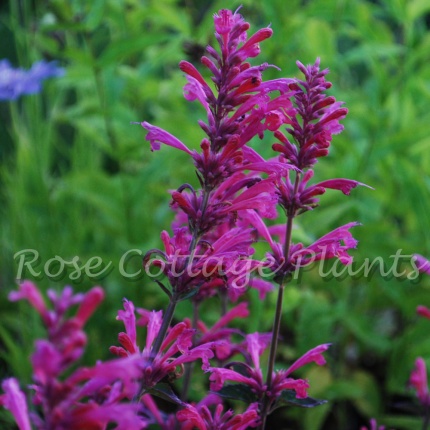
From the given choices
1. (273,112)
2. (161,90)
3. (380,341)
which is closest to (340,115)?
(273,112)

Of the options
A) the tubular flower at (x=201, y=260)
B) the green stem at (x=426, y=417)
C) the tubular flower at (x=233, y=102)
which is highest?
the tubular flower at (x=233, y=102)

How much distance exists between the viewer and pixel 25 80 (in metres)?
2.30

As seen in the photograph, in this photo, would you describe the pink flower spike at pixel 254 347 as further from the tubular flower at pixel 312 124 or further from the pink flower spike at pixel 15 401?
the pink flower spike at pixel 15 401

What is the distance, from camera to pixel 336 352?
2.41 metres

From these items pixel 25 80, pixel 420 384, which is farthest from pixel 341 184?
pixel 25 80

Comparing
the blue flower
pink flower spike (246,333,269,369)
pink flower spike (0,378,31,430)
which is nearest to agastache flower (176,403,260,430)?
pink flower spike (246,333,269,369)

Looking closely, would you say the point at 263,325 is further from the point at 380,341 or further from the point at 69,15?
the point at 69,15

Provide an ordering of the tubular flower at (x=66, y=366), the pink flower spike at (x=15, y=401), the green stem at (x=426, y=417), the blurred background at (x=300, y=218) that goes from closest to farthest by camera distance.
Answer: the tubular flower at (x=66, y=366)
the pink flower spike at (x=15, y=401)
the green stem at (x=426, y=417)
the blurred background at (x=300, y=218)

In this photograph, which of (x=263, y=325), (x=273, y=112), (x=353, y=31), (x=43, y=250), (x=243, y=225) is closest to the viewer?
(x=273, y=112)

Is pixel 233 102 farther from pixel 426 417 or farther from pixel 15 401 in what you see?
pixel 426 417

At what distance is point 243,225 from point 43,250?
1244 mm

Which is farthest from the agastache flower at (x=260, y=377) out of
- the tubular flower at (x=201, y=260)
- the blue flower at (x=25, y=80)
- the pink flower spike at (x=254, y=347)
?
the blue flower at (x=25, y=80)

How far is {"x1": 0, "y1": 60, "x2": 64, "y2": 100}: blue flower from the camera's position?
228cm

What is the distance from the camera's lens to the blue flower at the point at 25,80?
228 centimetres
